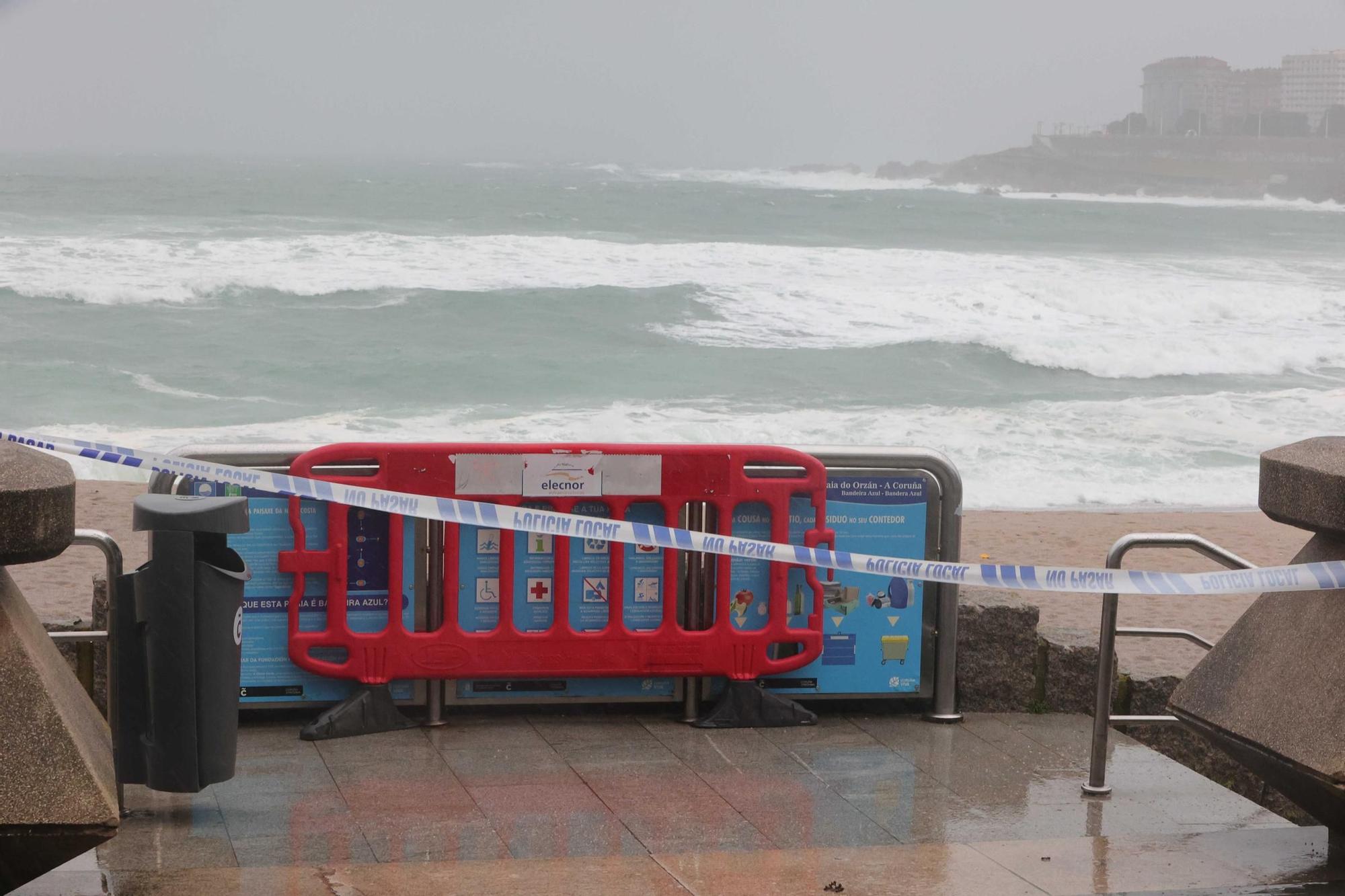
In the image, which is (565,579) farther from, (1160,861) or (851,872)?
(1160,861)

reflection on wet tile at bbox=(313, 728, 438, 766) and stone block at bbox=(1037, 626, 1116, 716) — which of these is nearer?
reflection on wet tile at bbox=(313, 728, 438, 766)

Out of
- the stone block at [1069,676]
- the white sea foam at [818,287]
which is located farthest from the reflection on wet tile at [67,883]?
the white sea foam at [818,287]

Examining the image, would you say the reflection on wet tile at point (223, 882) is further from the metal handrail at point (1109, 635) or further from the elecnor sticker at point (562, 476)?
the metal handrail at point (1109, 635)

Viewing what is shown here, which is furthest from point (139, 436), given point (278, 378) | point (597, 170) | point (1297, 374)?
point (597, 170)

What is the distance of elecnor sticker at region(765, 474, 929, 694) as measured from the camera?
20.6 feet

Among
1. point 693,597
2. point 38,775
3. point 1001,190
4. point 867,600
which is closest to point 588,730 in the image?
point 693,597

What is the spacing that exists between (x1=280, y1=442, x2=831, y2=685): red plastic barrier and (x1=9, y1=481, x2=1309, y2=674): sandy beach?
116 cm

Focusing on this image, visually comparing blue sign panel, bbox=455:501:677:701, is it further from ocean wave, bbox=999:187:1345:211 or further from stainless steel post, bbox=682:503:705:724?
ocean wave, bbox=999:187:1345:211

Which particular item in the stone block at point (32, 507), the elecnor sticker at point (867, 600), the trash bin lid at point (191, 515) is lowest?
the elecnor sticker at point (867, 600)

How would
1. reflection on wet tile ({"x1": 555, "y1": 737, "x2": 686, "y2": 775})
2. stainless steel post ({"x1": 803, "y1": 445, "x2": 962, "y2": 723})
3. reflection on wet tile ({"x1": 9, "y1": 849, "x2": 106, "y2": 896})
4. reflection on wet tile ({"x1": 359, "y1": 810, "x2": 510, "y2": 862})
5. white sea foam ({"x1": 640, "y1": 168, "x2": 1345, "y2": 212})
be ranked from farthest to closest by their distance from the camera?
white sea foam ({"x1": 640, "y1": 168, "x2": 1345, "y2": 212}) → stainless steel post ({"x1": 803, "y1": 445, "x2": 962, "y2": 723}) → reflection on wet tile ({"x1": 555, "y1": 737, "x2": 686, "y2": 775}) → reflection on wet tile ({"x1": 359, "y1": 810, "x2": 510, "y2": 862}) → reflection on wet tile ({"x1": 9, "y1": 849, "x2": 106, "y2": 896})

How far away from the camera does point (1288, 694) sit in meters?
4.56

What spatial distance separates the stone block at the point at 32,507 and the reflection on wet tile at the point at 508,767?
1.98 m

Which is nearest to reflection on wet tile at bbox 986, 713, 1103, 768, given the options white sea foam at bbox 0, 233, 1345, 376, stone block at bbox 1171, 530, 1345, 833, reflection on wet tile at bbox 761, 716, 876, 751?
reflection on wet tile at bbox 761, 716, 876, 751

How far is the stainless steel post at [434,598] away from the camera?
602 cm
